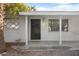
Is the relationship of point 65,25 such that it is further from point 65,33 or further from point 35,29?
point 35,29

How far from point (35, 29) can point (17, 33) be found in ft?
1.22

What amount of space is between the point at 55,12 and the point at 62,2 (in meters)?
0.25

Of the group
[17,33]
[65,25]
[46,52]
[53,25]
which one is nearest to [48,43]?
[46,52]

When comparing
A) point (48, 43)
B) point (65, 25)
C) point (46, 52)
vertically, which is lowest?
point (46, 52)

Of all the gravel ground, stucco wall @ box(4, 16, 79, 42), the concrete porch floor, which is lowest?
the gravel ground

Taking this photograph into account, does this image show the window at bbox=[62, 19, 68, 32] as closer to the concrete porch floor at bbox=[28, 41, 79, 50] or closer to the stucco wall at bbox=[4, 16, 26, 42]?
the concrete porch floor at bbox=[28, 41, 79, 50]

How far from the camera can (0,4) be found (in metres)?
5.05

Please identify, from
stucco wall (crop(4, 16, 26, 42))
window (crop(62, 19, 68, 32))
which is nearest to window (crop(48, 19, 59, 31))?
window (crop(62, 19, 68, 32))

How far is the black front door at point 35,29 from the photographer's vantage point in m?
5.24

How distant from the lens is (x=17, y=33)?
523cm

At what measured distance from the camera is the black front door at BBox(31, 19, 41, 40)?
206 inches

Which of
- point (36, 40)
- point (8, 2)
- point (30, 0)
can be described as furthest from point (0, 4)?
point (36, 40)

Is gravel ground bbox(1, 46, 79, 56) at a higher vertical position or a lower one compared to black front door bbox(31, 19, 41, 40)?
lower

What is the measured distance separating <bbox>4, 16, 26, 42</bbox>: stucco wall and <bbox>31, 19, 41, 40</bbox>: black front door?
0.57ft
